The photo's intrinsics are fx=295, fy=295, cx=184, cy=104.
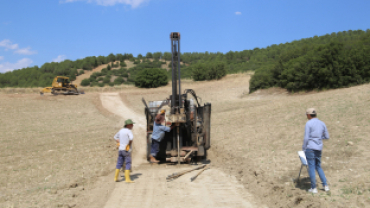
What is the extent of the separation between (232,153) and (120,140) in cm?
488

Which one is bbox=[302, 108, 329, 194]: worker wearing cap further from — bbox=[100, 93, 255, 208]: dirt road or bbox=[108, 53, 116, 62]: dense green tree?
bbox=[108, 53, 116, 62]: dense green tree

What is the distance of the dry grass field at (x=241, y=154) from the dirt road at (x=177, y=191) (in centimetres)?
48

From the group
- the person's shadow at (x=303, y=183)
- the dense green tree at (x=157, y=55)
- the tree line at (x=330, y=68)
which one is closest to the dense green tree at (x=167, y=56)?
the dense green tree at (x=157, y=55)

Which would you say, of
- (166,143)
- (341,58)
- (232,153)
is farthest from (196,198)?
(341,58)

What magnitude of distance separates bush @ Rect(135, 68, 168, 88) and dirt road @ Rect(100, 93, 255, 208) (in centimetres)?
3700

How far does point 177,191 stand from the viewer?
6.98 m

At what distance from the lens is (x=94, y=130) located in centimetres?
1727

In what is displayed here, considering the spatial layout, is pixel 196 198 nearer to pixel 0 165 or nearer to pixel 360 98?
pixel 0 165

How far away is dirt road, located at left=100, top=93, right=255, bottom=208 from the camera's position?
621 cm

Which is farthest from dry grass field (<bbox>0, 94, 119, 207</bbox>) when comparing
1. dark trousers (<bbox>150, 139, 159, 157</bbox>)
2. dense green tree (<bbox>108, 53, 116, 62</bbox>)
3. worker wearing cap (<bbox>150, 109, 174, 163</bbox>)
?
dense green tree (<bbox>108, 53, 116, 62</bbox>)

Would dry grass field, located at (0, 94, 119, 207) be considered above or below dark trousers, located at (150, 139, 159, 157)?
below

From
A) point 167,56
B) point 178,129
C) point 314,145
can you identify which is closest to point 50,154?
point 178,129

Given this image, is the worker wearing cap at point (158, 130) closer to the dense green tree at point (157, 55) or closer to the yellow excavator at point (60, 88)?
the yellow excavator at point (60, 88)

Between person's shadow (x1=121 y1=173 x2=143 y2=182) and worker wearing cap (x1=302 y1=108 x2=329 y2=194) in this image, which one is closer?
worker wearing cap (x1=302 y1=108 x2=329 y2=194)
